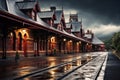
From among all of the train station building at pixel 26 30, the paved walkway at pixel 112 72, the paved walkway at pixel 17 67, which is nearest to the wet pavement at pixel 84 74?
the paved walkway at pixel 112 72

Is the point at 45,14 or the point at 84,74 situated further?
the point at 45,14

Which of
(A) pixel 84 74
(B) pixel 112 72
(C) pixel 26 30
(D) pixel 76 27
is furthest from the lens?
(D) pixel 76 27

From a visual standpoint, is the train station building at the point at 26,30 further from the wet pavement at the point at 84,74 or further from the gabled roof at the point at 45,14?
the wet pavement at the point at 84,74

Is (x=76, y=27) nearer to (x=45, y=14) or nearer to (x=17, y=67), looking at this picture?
(x=45, y=14)

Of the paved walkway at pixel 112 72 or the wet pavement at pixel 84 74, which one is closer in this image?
the wet pavement at pixel 84 74

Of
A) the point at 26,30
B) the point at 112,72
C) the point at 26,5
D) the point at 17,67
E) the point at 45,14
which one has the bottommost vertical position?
the point at 112,72

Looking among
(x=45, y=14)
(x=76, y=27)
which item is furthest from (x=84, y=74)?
(x=76, y=27)

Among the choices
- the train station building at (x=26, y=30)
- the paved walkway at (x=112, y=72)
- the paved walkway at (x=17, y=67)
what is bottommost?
the paved walkway at (x=112, y=72)

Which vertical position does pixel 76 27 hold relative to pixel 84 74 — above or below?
above

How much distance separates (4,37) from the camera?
27.6 metres

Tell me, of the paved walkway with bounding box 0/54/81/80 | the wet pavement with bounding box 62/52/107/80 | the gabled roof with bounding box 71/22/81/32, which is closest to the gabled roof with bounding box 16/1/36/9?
the paved walkway with bounding box 0/54/81/80

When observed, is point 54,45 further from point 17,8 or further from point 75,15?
point 75,15

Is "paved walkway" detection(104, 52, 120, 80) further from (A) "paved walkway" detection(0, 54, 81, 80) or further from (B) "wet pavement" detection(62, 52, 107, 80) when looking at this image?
(A) "paved walkway" detection(0, 54, 81, 80)

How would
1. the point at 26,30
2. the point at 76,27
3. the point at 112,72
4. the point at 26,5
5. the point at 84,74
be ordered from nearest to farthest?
the point at 84,74
the point at 112,72
the point at 26,30
the point at 26,5
the point at 76,27
